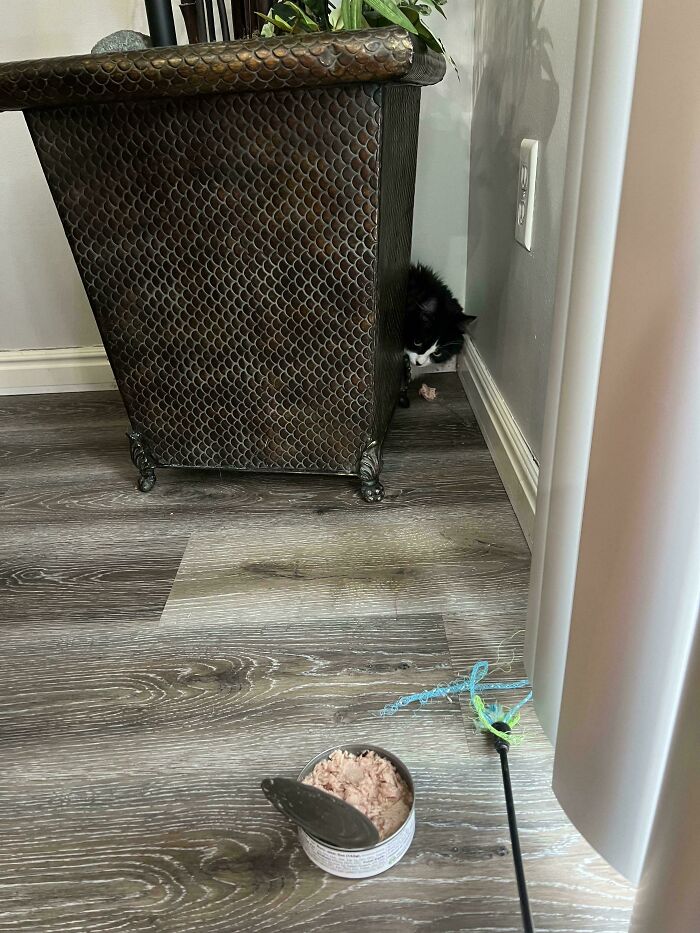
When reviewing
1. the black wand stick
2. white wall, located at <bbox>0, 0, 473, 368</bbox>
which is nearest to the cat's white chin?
white wall, located at <bbox>0, 0, 473, 368</bbox>

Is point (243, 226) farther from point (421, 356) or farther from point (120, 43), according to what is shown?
point (421, 356)

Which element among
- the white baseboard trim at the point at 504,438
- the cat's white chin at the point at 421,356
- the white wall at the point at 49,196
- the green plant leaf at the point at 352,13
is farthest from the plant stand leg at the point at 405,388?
the green plant leaf at the point at 352,13

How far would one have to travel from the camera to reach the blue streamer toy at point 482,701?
0.63 m

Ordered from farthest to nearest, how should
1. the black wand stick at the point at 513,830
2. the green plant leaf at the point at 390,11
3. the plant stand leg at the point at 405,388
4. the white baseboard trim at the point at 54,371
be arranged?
1. the white baseboard trim at the point at 54,371
2. the plant stand leg at the point at 405,388
3. the green plant leaf at the point at 390,11
4. the black wand stick at the point at 513,830

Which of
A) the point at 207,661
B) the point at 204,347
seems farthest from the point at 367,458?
the point at 207,661

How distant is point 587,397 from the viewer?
1.51 ft

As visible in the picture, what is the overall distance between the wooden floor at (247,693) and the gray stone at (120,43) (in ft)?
2.02

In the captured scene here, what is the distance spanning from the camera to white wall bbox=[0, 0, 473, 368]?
123cm

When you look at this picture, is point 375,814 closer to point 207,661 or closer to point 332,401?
point 207,661

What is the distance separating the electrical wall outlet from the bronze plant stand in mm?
161

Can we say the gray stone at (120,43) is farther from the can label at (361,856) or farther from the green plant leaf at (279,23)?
the can label at (361,856)

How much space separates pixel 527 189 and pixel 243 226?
0.39 meters

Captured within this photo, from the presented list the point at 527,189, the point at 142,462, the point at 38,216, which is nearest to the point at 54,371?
the point at 38,216

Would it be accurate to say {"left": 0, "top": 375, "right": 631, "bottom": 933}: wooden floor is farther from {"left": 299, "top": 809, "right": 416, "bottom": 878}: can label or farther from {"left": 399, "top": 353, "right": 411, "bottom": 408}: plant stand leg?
{"left": 399, "top": 353, "right": 411, "bottom": 408}: plant stand leg
